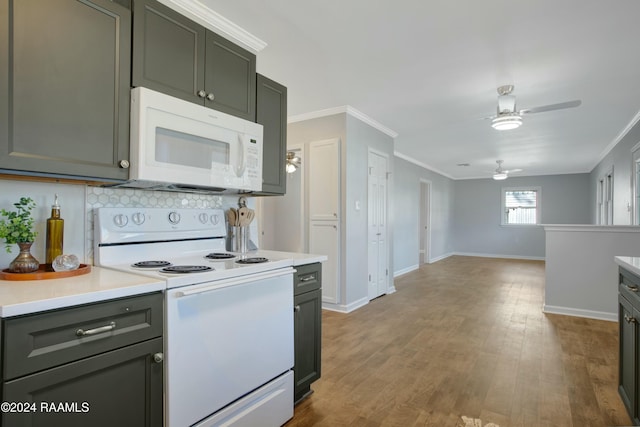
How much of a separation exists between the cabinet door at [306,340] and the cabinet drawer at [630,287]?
1.68 m

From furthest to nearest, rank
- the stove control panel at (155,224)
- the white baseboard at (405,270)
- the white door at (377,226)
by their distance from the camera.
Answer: the white baseboard at (405,270) → the white door at (377,226) → the stove control panel at (155,224)

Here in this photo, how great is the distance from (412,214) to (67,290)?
7.32 meters

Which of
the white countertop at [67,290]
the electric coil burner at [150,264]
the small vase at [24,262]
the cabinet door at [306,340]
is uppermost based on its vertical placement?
the small vase at [24,262]

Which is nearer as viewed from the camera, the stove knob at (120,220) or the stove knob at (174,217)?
the stove knob at (120,220)

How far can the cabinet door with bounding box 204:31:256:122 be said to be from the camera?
1.95 metres

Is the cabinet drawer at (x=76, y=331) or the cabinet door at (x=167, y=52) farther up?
the cabinet door at (x=167, y=52)

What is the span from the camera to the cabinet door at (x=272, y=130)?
231 centimetres

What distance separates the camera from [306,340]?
2115mm

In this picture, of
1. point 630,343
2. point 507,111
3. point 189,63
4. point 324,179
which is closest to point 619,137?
point 507,111

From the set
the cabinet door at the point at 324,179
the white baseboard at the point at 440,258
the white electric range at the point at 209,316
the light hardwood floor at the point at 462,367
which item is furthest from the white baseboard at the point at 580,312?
the white baseboard at the point at 440,258

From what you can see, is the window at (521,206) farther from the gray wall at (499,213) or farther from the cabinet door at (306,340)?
the cabinet door at (306,340)

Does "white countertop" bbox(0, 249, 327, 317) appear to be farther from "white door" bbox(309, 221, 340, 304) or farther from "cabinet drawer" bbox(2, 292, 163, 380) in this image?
"white door" bbox(309, 221, 340, 304)

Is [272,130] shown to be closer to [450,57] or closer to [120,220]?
[120,220]

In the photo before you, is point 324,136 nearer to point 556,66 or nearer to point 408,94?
point 408,94
